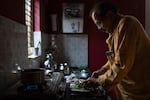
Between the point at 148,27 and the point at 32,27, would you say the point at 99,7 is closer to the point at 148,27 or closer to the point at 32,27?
the point at 32,27

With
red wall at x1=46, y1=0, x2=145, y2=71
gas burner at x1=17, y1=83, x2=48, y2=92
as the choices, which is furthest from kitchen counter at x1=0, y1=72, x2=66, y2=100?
red wall at x1=46, y1=0, x2=145, y2=71

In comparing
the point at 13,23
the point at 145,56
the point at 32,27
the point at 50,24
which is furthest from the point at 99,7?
the point at 50,24

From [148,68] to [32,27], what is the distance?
2.17 m

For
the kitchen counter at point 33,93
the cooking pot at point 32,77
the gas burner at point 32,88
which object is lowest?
the kitchen counter at point 33,93

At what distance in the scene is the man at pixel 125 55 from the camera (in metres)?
2.04

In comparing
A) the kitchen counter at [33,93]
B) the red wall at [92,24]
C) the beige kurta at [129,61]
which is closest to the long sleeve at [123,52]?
the beige kurta at [129,61]

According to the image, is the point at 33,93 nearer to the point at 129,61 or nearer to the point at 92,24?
the point at 129,61

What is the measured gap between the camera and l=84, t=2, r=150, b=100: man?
2039 millimetres

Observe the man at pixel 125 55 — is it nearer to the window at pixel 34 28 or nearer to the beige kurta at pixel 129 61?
the beige kurta at pixel 129 61

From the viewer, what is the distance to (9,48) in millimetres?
2145

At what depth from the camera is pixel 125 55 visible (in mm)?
2021

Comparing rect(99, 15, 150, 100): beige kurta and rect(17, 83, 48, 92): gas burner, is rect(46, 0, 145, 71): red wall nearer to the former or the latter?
rect(99, 15, 150, 100): beige kurta

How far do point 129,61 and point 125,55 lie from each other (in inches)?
2.0

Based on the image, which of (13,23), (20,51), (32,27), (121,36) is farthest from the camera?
(32,27)
